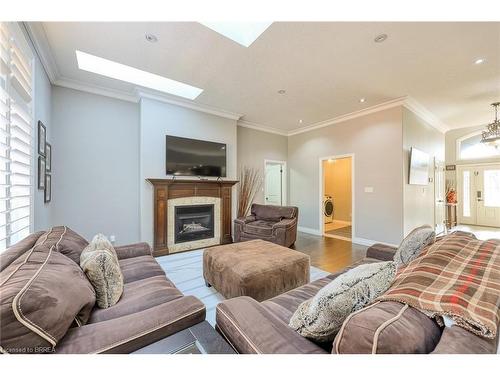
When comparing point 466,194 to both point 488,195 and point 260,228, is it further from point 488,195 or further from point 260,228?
point 260,228

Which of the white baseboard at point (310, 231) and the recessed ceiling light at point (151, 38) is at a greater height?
the recessed ceiling light at point (151, 38)

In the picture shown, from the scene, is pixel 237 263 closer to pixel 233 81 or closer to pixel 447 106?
pixel 233 81

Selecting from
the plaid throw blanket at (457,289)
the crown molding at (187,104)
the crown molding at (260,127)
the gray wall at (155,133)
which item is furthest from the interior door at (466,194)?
the gray wall at (155,133)

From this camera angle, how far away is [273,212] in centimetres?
443

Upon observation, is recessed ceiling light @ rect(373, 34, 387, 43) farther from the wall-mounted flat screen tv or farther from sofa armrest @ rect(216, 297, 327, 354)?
sofa armrest @ rect(216, 297, 327, 354)

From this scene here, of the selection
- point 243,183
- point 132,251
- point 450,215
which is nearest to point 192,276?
point 132,251

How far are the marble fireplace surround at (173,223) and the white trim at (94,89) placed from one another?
1989 millimetres

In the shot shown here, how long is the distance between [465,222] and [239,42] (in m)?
8.49

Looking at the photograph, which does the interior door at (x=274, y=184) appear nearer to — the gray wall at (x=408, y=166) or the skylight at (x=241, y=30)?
the gray wall at (x=408, y=166)

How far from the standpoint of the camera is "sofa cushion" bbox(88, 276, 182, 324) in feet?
3.71

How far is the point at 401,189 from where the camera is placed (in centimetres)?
387

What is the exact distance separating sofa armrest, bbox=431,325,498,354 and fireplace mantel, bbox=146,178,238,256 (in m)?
3.77

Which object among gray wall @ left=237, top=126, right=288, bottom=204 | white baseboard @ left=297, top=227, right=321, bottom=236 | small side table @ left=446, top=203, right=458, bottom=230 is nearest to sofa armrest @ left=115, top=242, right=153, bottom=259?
gray wall @ left=237, top=126, right=288, bottom=204

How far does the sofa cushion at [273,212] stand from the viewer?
13.9ft
